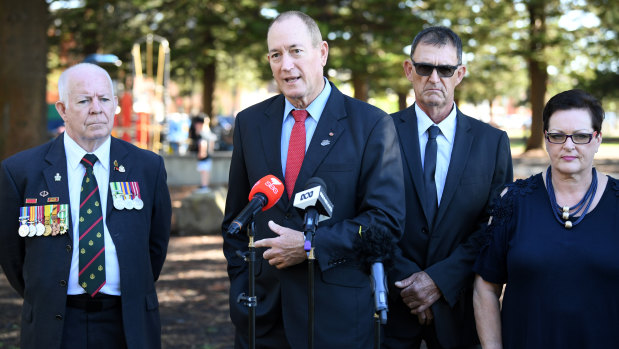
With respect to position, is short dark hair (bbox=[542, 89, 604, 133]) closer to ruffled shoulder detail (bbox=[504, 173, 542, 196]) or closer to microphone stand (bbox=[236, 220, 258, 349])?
ruffled shoulder detail (bbox=[504, 173, 542, 196])

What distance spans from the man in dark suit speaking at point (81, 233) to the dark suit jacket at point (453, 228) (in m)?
1.38

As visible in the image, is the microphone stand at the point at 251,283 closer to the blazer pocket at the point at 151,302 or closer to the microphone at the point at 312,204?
the microphone at the point at 312,204

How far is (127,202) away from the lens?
3.46 m

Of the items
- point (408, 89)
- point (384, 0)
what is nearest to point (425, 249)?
point (384, 0)

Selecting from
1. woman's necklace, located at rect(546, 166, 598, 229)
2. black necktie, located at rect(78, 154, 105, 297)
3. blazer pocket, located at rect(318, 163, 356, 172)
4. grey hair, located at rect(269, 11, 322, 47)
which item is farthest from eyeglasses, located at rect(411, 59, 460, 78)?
black necktie, located at rect(78, 154, 105, 297)

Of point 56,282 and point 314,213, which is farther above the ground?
point 314,213

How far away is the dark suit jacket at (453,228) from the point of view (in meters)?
3.56

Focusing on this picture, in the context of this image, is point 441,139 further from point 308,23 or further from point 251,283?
point 251,283

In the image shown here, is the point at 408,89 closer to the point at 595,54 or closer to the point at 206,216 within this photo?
the point at 595,54

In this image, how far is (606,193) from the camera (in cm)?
307

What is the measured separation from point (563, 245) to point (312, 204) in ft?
3.91

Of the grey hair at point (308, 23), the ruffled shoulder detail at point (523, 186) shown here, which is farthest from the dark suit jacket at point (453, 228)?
the grey hair at point (308, 23)

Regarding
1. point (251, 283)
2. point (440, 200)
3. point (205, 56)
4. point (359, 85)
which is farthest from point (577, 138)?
point (205, 56)

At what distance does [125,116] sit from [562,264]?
22.7 m
